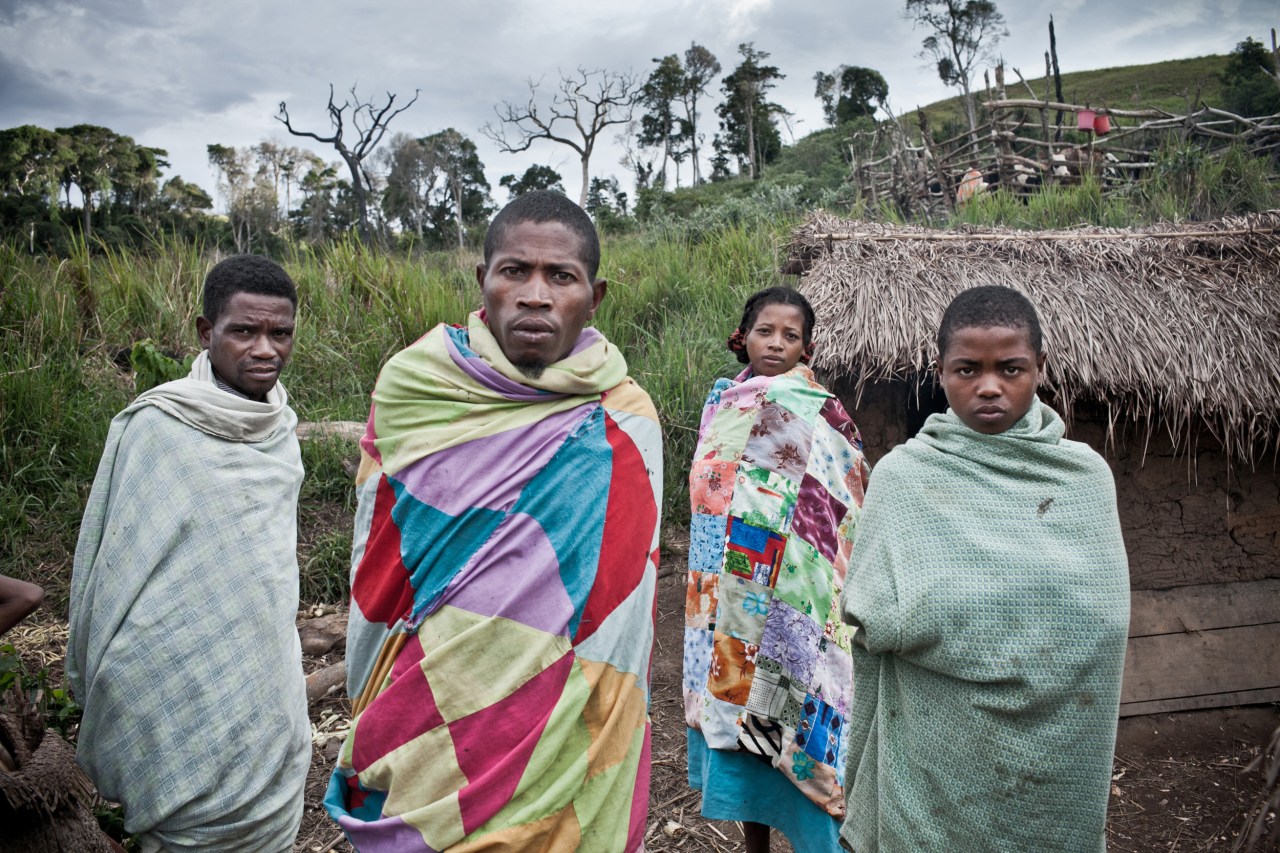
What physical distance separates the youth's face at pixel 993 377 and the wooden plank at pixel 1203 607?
11.2 feet

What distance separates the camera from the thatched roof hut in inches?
187

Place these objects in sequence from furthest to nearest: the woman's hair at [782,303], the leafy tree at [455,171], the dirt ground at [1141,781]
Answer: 1. the leafy tree at [455,171]
2. the dirt ground at [1141,781]
3. the woman's hair at [782,303]

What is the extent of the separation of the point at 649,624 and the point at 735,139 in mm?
43264

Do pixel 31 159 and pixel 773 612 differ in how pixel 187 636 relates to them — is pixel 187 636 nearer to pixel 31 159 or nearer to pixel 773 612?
pixel 773 612

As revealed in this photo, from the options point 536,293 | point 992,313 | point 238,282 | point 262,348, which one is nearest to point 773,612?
point 992,313

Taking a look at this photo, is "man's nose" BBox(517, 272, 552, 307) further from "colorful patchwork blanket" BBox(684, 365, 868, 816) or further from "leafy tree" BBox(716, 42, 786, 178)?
"leafy tree" BBox(716, 42, 786, 178)

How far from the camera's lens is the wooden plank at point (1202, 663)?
4.79 m

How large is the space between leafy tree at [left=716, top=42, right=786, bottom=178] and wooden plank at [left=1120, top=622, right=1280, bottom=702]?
3657 cm

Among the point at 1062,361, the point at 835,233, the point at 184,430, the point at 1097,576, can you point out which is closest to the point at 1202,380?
the point at 1062,361

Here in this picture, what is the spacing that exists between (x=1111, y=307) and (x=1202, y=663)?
2128mm

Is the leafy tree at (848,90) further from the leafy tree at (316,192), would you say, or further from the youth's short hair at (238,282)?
the youth's short hair at (238,282)

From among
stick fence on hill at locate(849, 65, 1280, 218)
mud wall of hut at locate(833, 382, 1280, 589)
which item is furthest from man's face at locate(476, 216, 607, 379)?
stick fence on hill at locate(849, 65, 1280, 218)

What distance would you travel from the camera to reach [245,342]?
2689 millimetres

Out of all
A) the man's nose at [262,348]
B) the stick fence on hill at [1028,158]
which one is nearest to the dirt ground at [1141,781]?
the man's nose at [262,348]
